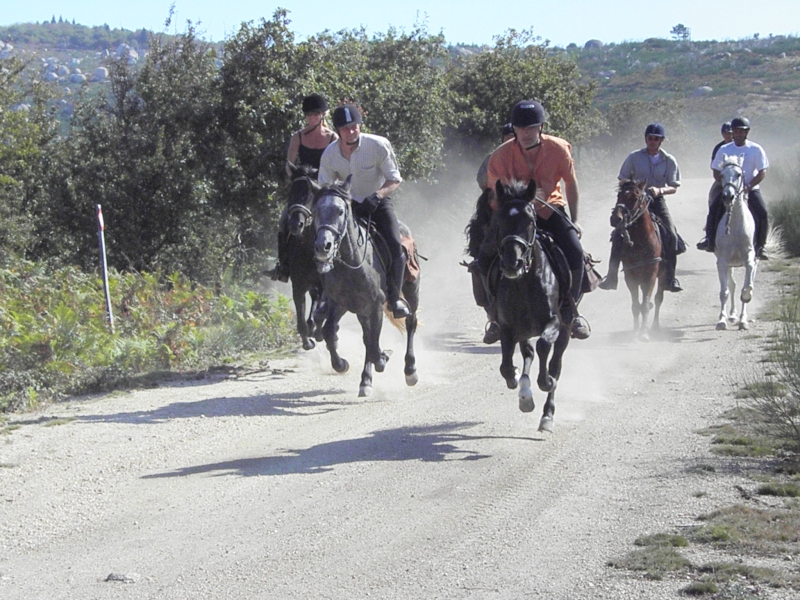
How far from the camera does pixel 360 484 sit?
7.43m

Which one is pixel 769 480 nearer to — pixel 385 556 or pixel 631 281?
pixel 385 556

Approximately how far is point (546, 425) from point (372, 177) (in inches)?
132

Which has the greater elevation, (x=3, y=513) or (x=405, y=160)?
(x=405, y=160)

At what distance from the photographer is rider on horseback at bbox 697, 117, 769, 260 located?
624 inches

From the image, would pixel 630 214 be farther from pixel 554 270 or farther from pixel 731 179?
pixel 554 270

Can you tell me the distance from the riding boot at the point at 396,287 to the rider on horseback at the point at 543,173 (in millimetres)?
1748

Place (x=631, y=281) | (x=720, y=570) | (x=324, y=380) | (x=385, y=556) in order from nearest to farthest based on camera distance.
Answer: (x=720, y=570) < (x=385, y=556) < (x=324, y=380) < (x=631, y=281)

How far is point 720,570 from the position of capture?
5.48 metres

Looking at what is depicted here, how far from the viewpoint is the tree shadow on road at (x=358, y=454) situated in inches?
311

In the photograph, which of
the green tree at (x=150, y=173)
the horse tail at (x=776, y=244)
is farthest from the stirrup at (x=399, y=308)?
the horse tail at (x=776, y=244)

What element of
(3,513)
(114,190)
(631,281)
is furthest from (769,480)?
(114,190)

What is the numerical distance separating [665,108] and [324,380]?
5286 centimetres

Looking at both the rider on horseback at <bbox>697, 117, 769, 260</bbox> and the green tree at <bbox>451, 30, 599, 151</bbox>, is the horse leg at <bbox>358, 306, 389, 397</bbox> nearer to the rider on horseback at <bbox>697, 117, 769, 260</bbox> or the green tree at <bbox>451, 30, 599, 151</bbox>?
the rider on horseback at <bbox>697, 117, 769, 260</bbox>

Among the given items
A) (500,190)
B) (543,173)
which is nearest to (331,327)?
(543,173)
